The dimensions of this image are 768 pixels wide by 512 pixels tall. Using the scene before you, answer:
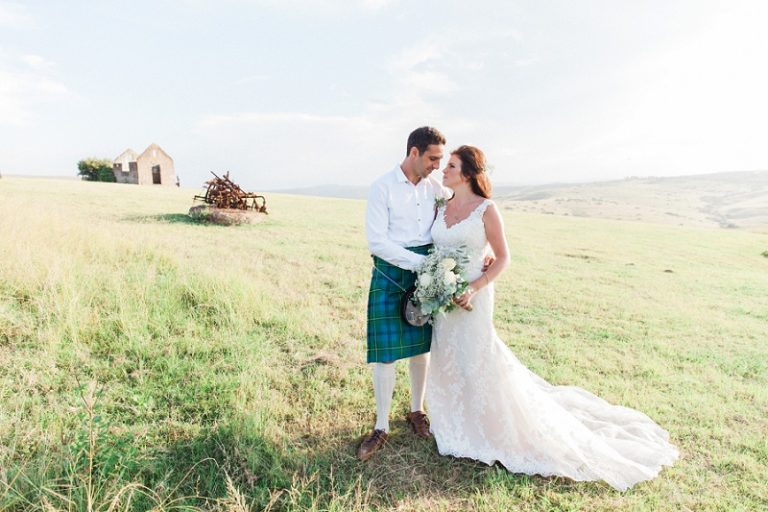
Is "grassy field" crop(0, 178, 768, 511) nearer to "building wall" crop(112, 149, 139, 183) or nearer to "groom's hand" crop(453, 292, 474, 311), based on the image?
"groom's hand" crop(453, 292, 474, 311)

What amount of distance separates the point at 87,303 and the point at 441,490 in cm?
571

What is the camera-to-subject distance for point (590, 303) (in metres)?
10.3

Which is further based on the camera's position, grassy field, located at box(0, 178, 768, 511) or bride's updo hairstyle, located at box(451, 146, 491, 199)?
bride's updo hairstyle, located at box(451, 146, 491, 199)

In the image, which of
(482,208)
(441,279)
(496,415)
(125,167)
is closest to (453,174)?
(482,208)

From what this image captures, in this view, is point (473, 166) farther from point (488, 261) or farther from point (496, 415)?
point (496, 415)

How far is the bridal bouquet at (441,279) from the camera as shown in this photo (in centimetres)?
377

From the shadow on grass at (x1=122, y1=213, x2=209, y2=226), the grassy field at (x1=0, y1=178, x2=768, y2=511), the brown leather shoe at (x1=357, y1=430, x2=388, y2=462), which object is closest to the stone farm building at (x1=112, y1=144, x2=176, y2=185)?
the shadow on grass at (x1=122, y1=213, x2=209, y2=226)

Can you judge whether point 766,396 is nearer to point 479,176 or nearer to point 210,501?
point 479,176

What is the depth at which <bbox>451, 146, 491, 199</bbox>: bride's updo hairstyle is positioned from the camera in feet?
13.5

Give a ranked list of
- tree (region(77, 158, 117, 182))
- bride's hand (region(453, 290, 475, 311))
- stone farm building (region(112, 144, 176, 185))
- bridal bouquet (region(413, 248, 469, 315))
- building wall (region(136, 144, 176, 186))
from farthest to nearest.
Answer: tree (region(77, 158, 117, 182)) → stone farm building (region(112, 144, 176, 185)) → building wall (region(136, 144, 176, 186)) → bride's hand (region(453, 290, 475, 311)) → bridal bouquet (region(413, 248, 469, 315))

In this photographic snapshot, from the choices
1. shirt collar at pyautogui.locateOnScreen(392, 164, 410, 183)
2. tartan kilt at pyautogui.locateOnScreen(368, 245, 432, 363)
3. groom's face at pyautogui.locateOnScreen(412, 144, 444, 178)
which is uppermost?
groom's face at pyautogui.locateOnScreen(412, 144, 444, 178)

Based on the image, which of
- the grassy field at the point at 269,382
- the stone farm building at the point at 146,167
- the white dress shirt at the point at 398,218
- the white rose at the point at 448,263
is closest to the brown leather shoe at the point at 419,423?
the grassy field at the point at 269,382

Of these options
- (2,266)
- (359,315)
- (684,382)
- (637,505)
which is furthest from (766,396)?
(2,266)

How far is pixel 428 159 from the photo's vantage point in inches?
162
